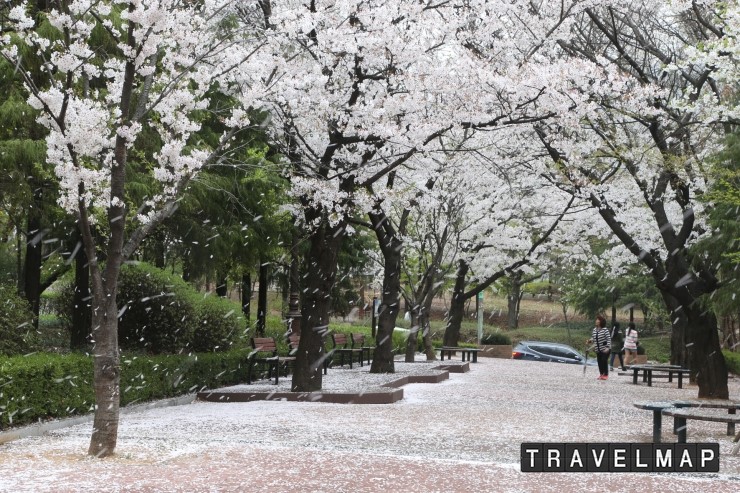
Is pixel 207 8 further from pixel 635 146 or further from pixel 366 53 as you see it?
pixel 635 146

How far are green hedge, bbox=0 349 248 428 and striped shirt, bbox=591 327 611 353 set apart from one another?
11303mm

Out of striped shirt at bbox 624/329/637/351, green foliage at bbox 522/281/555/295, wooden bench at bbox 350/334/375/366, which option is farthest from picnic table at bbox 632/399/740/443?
green foliage at bbox 522/281/555/295

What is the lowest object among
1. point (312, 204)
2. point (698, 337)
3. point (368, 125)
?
point (698, 337)

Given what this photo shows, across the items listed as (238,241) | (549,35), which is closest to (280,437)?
(238,241)

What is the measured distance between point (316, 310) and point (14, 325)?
5.60 meters

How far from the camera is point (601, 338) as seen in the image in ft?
81.8

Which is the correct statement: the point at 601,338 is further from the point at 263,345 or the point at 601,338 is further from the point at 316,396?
the point at 316,396

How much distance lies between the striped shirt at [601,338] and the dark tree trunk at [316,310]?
1023cm

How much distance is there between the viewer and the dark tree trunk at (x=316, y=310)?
56.4ft

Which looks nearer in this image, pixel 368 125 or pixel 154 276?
pixel 368 125

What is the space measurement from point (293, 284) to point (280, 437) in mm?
14930

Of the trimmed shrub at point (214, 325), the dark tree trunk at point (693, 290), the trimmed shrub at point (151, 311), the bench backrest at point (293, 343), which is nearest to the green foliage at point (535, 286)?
the bench backrest at point (293, 343)

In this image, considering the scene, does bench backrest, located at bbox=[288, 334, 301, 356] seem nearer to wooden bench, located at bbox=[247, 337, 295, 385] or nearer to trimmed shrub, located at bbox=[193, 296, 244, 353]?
wooden bench, located at bbox=[247, 337, 295, 385]

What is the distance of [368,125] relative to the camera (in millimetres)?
15914
